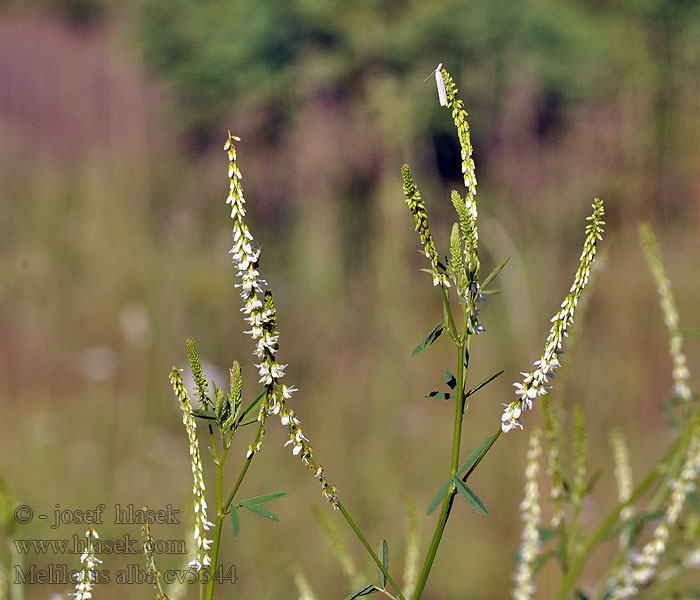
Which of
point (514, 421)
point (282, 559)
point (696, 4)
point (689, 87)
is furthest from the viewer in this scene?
point (696, 4)

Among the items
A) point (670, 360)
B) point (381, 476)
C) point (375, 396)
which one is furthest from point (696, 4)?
point (381, 476)

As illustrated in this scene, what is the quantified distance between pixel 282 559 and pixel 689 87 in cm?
442

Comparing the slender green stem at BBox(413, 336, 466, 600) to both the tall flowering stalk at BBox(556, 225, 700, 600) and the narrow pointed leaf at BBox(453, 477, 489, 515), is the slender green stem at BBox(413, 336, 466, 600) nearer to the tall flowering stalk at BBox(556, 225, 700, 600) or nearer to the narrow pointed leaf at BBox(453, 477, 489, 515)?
the narrow pointed leaf at BBox(453, 477, 489, 515)

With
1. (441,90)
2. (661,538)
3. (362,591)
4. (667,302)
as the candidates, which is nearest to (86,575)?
(362,591)

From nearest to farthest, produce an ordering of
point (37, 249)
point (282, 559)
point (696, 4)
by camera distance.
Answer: point (282, 559), point (37, 249), point (696, 4)

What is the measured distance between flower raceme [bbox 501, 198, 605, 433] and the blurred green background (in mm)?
2057

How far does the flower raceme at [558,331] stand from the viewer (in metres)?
0.75

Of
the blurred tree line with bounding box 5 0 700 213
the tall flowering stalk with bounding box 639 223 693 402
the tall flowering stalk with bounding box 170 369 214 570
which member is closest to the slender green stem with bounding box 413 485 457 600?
the tall flowering stalk with bounding box 170 369 214 570

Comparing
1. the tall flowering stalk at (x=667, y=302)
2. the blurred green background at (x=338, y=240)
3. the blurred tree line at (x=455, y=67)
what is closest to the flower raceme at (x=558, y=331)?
the tall flowering stalk at (x=667, y=302)

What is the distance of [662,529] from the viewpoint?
1.26m

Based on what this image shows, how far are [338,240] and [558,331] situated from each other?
17.7ft

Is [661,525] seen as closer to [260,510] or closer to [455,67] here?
[260,510]

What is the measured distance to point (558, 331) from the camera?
771 millimetres

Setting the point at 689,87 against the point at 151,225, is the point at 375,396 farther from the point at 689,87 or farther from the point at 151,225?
the point at 689,87
